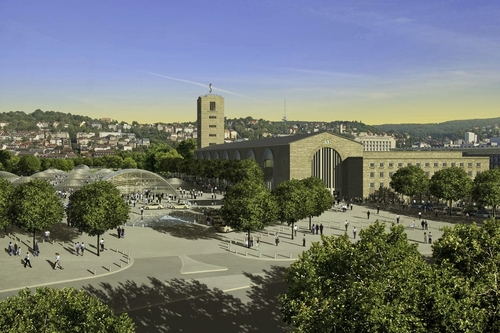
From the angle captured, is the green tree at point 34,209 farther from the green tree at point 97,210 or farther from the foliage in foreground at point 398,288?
the foliage in foreground at point 398,288

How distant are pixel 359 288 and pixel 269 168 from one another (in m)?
82.0

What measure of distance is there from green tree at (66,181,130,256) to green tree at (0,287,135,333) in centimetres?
2297

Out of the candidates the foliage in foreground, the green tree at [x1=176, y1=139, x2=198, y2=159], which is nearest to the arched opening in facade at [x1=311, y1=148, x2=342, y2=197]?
the foliage in foreground

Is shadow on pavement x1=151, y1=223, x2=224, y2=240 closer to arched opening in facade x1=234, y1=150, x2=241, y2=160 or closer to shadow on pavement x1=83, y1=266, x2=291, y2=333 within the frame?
shadow on pavement x1=83, y1=266, x2=291, y2=333

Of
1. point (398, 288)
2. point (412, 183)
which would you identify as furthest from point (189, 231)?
point (412, 183)

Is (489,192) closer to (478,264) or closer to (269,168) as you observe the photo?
(478,264)

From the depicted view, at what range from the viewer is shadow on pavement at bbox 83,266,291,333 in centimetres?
2426

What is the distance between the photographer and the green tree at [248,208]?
4297 cm

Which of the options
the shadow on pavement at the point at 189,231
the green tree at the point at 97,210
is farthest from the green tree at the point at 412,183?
the green tree at the point at 97,210

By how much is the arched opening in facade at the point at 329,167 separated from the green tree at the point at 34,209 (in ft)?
187

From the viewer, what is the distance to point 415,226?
57000mm

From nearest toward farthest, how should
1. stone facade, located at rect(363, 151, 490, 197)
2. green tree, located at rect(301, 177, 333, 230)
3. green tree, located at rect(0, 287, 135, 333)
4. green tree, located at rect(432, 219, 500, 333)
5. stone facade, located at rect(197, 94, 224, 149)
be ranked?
green tree, located at rect(0, 287, 135, 333)
green tree, located at rect(432, 219, 500, 333)
green tree, located at rect(301, 177, 333, 230)
stone facade, located at rect(363, 151, 490, 197)
stone facade, located at rect(197, 94, 224, 149)

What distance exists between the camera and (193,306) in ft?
89.2

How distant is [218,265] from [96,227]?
1143 cm
